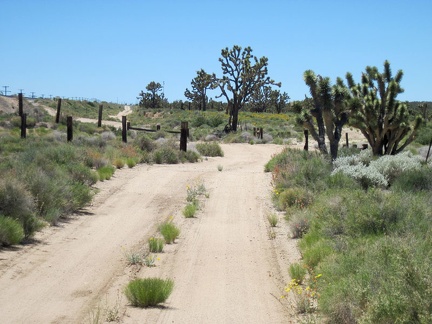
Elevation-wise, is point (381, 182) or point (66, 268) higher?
point (381, 182)

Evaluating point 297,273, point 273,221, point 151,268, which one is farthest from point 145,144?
point 297,273

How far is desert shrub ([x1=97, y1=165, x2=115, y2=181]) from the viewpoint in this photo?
19742 millimetres

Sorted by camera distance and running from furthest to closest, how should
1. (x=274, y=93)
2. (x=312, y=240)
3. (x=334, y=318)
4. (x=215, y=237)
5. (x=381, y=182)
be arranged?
1. (x=274, y=93)
2. (x=381, y=182)
3. (x=215, y=237)
4. (x=312, y=240)
5. (x=334, y=318)

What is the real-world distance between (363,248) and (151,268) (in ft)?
11.7

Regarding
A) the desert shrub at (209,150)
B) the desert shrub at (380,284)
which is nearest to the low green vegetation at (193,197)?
the desert shrub at (380,284)

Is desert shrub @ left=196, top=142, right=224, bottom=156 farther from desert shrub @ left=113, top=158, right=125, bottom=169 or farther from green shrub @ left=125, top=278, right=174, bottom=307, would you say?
green shrub @ left=125, top=278, right=174, bottom=307

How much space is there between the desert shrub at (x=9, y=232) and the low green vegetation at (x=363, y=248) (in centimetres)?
530

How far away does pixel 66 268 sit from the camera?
947 cm

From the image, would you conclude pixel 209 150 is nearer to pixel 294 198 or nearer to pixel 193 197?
pixel 193 197

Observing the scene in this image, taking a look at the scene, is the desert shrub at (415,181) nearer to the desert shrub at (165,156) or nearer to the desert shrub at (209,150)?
the desert shrub at (165,156)

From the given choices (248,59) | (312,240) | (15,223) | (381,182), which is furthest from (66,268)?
(248,59)

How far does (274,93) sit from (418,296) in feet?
314

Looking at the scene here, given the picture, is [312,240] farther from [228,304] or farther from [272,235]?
[228,304]

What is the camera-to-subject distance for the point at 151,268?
31.2 feet
